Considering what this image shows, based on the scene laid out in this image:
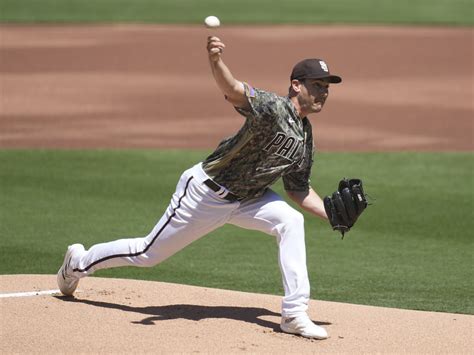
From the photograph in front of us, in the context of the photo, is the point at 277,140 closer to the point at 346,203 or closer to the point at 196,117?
the point at 346,203

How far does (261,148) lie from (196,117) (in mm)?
10529

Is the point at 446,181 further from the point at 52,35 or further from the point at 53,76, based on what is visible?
the point at 52,35

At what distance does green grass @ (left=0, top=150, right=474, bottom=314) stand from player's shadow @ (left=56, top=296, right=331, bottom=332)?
1.11 meters

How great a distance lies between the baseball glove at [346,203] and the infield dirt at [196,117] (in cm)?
71

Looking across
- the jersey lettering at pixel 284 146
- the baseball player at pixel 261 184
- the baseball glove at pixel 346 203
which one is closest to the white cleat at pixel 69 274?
the baseball player at pixel 261 184

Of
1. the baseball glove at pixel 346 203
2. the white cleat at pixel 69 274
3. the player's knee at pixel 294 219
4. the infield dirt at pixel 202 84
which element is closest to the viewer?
the player's knee at pixel 294 219

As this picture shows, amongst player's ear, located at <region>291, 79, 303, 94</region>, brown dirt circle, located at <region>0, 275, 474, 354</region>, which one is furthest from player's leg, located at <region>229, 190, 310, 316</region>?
player's ear, located at <region>291, 79, 303, 94</region>

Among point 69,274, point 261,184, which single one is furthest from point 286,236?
point 69,274

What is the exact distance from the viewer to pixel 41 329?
21.6ft

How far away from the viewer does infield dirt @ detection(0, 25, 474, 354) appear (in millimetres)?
6594

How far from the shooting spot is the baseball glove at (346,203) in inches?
272

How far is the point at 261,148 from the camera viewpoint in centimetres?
658

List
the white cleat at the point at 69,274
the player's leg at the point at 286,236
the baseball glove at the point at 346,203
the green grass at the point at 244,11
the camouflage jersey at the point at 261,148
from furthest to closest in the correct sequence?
1. the green grass at the point at 244,11
2. the white cleat at the point at 69,274
3. the baseball glove at the point at 346,203
4. the player's leg at the point at 286,236
5. the camouflage jersey at the point at 261,148

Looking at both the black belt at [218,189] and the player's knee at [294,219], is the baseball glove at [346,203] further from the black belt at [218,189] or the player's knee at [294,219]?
the black belt at [218,189]
